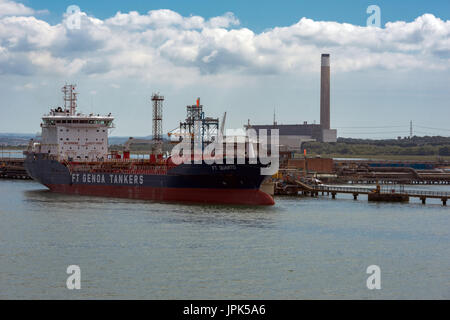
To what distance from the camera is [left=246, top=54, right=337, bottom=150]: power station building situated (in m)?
148

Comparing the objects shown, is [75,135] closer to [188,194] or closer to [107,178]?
[107,178]

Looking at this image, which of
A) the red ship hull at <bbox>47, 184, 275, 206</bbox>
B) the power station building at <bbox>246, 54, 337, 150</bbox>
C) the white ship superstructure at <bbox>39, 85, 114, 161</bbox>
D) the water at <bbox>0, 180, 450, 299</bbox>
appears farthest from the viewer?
the power station building at <bbox>246, 54, 337, 150</bbox>

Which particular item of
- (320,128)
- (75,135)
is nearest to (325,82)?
(320,128)

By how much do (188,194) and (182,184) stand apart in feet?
2.57

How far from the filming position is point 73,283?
20672 millimetres

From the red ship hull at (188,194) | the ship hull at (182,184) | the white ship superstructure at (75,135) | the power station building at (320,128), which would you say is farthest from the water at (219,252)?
the power station building at (320,128)

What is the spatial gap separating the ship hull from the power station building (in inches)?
3279

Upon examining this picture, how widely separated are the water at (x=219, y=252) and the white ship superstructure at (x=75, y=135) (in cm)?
1444

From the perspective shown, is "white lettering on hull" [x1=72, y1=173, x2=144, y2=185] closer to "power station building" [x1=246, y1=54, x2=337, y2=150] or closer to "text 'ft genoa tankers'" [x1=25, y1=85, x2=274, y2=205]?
"text 'ft genoa tankers'" [x1=25, y1=85, x2=274, y2=205]

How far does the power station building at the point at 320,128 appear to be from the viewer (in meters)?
148

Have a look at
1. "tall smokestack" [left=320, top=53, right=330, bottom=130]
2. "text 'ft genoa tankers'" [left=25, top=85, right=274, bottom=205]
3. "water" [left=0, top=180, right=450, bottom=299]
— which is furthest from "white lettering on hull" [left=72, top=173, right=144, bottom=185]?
"tall smokestack" [left=320, top=53, right=330, bottom=130]

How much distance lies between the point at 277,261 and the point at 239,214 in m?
12.2

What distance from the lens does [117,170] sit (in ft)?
157

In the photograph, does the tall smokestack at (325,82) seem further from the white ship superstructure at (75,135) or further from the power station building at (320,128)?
the white ship superstructure at (75,135)
